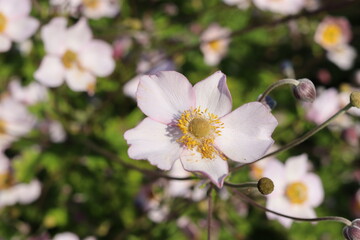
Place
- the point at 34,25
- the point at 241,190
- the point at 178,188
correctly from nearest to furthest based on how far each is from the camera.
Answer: the point at 241,190, the point at 34,25, the point at 178,188

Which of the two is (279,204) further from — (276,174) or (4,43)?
(4,43)

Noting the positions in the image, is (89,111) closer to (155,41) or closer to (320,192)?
(155,41)

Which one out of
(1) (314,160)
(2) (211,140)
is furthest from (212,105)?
(1) (314,160)

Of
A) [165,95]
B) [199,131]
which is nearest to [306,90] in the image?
[199,131]

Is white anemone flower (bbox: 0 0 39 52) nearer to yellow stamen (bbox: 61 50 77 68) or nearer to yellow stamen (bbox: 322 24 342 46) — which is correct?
→ yellow stamen (bbox: 61 50 77 68)

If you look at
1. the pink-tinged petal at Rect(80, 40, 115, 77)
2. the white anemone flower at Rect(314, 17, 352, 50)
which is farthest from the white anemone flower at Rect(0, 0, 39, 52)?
the white anemone flower at Rect(314, 17, 352, 50)

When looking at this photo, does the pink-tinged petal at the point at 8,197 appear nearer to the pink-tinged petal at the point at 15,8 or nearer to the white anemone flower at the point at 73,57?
the white anemone flower at the point at 73,57
